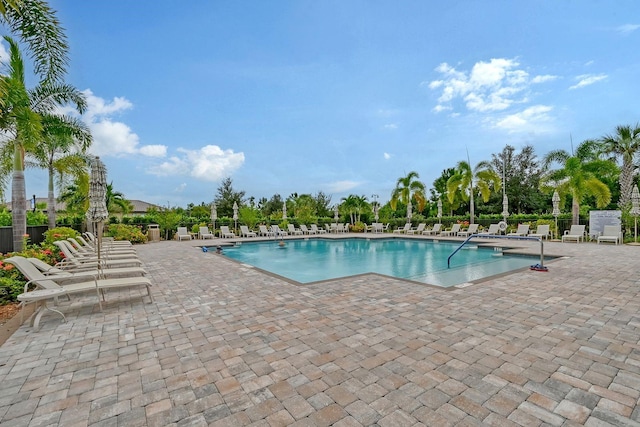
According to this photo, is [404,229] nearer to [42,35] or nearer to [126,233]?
[126,233]

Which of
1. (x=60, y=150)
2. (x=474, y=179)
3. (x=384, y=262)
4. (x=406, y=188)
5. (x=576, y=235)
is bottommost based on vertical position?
(x=384, y=262)

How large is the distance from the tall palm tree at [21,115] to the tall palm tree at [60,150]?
0.47 m

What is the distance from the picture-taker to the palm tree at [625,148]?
17203 millimetres

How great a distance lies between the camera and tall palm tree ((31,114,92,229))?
1078 centimetres

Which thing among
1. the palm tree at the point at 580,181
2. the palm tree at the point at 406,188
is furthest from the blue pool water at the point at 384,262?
the palm tree at the point at 406,188

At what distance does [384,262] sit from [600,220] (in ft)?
37.6

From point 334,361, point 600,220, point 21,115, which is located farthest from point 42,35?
point 600,220

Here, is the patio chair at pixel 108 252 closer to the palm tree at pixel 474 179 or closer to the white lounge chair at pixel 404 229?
the white lounge chair at pixel 404 229

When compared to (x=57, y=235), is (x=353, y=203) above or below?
above

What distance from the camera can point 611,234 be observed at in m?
13.8

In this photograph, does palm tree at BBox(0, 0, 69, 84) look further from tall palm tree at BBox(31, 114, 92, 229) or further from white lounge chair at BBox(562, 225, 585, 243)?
white lounge chair at BBox(562, 225, 585, 243)

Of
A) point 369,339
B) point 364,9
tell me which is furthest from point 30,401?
point 364,9

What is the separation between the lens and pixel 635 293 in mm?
5234

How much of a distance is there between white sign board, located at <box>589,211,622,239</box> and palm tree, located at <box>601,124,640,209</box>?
13.0ft
